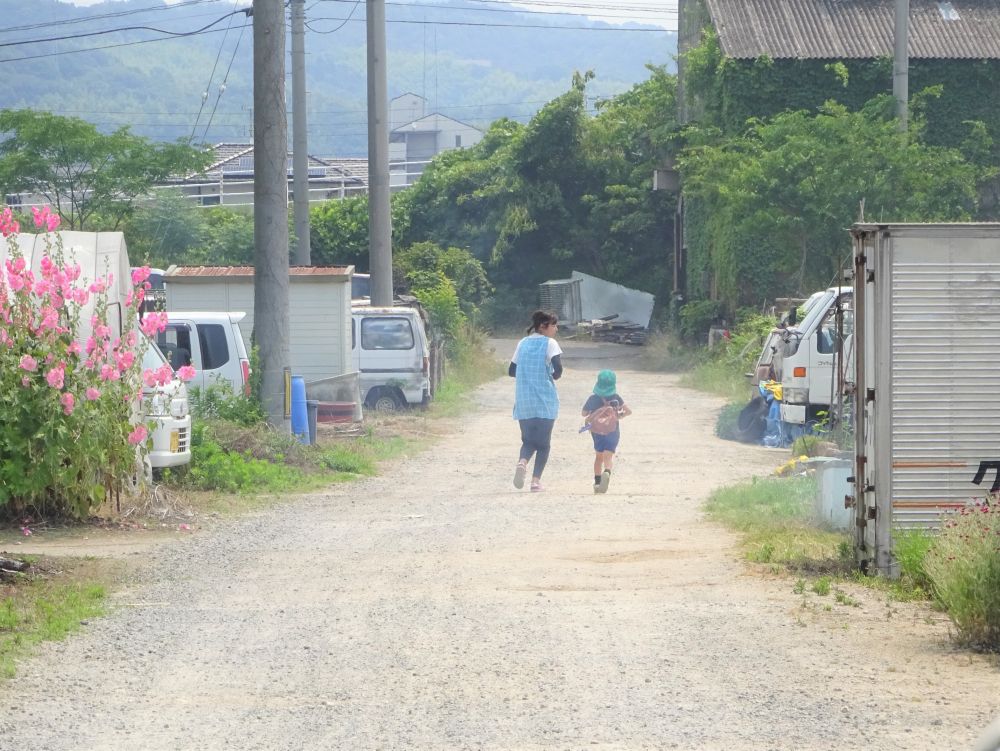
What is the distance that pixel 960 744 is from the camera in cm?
530

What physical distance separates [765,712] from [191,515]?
6.94m

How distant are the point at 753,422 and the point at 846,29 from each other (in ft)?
58.8

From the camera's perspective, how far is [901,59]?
25.2m

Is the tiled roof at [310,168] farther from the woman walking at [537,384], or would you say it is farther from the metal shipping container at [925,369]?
the metal shipping container at [925,369]

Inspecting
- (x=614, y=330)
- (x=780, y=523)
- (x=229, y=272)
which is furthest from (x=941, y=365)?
(x=614, y=330)

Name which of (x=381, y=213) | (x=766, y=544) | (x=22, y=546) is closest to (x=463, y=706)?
(x=766, y=544)

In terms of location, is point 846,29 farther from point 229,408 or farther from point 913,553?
point 913,553

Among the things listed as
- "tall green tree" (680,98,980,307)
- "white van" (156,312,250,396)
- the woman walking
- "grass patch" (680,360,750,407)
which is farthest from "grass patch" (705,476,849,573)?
"tall green tree" (680,98,980,307)

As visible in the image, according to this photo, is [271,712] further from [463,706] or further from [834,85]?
[834,85]

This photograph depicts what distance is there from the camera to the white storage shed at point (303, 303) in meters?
19.9

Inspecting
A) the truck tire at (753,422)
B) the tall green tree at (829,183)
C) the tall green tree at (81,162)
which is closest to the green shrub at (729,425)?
the truck tire at (753,422)

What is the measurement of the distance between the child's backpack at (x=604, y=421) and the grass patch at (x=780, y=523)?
1.22 meters

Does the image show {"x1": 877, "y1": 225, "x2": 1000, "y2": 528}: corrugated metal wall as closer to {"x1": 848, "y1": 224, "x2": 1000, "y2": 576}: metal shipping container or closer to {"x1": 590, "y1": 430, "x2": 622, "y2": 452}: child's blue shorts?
{"x1": 848, "y1": 224, "x2": 1000, "y2": 576}: metal shipping container

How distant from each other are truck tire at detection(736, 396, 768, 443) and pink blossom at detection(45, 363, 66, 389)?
11.1m
